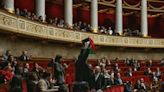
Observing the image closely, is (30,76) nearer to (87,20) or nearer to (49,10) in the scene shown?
(49,10)

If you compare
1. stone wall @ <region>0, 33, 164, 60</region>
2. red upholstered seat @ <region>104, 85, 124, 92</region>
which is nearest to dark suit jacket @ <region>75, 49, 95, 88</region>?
red upholstered seat @ <region>104, 85, 124, 92</region>

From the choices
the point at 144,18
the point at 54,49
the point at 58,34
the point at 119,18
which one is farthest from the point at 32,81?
the point at 144,18

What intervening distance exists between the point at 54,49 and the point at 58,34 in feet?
5.26

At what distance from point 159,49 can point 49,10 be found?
1087cm

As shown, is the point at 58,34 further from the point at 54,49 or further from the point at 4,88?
the point at 4,88

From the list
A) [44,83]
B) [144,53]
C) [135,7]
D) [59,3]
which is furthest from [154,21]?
[44,83]

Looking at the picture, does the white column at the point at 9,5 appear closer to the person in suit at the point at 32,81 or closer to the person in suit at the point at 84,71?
the person in suit at the point at 84,71

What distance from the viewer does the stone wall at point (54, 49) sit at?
808 inches

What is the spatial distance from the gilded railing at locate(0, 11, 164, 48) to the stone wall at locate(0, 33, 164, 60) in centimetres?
68

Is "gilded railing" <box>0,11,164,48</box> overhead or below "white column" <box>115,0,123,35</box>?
below

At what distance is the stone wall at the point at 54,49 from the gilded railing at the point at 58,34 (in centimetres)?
68

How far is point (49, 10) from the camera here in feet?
96.0

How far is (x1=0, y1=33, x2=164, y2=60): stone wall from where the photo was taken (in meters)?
20.5

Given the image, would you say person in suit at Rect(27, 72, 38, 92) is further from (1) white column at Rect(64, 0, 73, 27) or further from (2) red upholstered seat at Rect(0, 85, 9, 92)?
(1) white column at Rect(64, 0, 73, 27)
